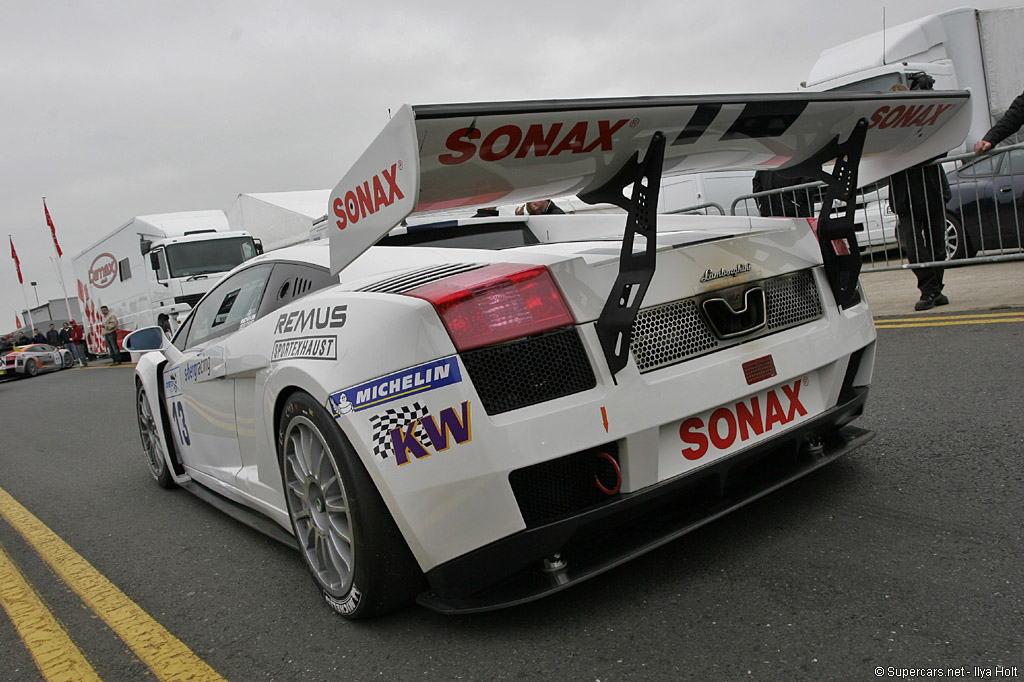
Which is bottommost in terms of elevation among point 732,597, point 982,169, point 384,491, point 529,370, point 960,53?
point 732,597

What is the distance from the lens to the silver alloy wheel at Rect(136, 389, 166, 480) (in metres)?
4.82

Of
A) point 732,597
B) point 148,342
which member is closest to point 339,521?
point 732,597

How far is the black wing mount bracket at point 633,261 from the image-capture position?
7.29ft

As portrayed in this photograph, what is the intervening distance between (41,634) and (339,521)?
4.19 ft

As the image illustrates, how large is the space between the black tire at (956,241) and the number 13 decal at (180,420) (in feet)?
19.1

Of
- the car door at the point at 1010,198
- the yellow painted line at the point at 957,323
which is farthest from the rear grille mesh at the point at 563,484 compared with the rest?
the car door at the point at 1010,198

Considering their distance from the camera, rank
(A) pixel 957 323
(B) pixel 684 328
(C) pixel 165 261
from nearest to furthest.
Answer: (B) pixel 684 328 < (A) pixel 957 323 < (C) pixel 165 261

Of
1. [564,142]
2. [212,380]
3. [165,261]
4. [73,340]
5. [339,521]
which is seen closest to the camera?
[564,142]

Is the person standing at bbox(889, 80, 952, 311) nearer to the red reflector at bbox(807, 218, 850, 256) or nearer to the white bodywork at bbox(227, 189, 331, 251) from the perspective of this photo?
the red reflector at bbox(807, 218, 850, 256)

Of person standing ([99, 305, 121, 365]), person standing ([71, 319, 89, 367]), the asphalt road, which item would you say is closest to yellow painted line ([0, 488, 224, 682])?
the asphalt road

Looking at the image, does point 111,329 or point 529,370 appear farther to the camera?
point 111,329

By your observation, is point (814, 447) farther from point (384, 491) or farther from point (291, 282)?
point (291, 282)

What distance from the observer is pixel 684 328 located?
240cm

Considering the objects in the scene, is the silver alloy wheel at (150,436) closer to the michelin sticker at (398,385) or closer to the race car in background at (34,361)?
the michelin sticker at (398,385)
